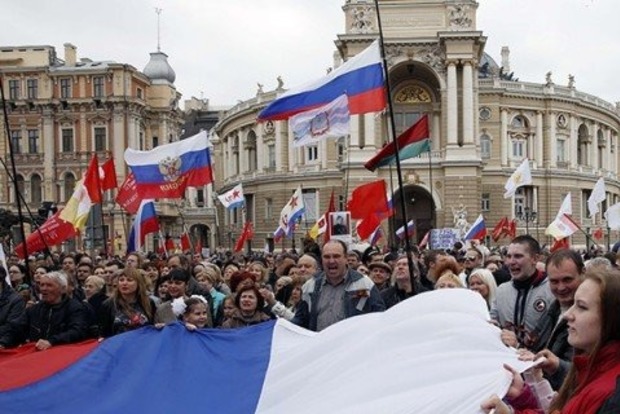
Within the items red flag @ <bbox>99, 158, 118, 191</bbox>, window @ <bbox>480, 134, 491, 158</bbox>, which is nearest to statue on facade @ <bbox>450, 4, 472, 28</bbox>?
window @ <bbox>480, 134, 491, 158</bbox>

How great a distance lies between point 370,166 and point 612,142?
66694 mm

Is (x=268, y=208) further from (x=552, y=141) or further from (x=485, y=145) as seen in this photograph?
(x=552, y=141)

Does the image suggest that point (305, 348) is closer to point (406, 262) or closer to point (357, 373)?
point (357, 373)

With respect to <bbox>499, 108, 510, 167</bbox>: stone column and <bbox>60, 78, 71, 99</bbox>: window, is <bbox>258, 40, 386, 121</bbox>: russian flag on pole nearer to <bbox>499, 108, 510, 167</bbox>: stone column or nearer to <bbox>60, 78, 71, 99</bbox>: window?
<bbox>499, 108, 510, 167</bbox>: stone column

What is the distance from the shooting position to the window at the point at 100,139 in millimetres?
63612

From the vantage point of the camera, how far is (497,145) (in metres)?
60.4

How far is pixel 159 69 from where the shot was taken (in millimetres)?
75688

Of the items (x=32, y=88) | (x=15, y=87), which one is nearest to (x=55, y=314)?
(x=32, y=88)

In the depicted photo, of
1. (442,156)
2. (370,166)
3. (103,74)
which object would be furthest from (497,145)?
(370,166)

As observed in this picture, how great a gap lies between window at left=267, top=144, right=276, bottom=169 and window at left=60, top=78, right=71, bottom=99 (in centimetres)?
1609

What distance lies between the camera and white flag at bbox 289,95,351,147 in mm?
10609

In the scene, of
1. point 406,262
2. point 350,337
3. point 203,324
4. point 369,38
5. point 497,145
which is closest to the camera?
point 350,337

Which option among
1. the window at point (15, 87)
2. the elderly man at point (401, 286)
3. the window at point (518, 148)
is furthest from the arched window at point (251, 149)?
the elderly man at point (401, 286)

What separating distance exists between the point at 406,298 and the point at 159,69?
7088 cm
